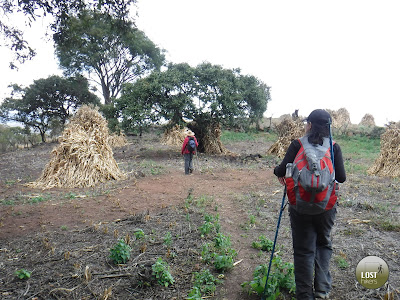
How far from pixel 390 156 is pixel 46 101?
2152cm

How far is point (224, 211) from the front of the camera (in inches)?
239

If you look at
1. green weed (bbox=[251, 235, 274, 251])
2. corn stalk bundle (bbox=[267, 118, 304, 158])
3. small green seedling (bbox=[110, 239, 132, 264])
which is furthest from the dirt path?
corn stalk bundle (bbox=[267, 118, 304, 158])

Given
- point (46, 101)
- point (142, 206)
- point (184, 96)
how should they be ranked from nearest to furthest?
point (142, 206) → point (184, 96) → point (46, 101)

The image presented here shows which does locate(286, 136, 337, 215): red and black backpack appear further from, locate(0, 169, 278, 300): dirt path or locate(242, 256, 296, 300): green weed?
locate(0, 169, 278, 300): dirt path

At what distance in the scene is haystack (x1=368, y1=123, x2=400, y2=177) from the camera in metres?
10.5

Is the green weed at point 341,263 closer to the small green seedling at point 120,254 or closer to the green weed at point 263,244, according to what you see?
the green weed at point 263,244

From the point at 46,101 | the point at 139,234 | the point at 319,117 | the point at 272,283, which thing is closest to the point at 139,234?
the point at 139,234

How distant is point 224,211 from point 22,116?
2153 centimetres

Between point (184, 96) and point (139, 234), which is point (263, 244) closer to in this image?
point (139, 234)

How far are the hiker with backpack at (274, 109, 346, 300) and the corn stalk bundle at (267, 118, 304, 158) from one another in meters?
12.4

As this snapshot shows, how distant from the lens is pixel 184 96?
45.1 ft

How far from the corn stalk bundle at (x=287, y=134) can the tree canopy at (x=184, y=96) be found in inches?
96.3

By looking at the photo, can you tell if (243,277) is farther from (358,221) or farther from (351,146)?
(351,146)

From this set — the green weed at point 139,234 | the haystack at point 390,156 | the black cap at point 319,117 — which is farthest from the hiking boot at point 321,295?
the haystack at point 390,156
